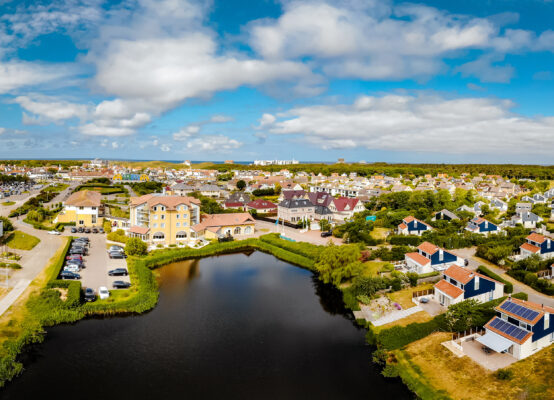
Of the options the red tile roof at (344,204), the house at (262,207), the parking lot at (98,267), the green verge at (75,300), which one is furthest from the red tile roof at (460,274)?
the house at (262,207)

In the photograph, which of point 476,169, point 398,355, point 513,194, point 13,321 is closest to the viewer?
point 398,355

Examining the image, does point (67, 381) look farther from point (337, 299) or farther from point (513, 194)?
point (513, 194)

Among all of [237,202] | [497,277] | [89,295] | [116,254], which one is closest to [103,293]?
[89,295]

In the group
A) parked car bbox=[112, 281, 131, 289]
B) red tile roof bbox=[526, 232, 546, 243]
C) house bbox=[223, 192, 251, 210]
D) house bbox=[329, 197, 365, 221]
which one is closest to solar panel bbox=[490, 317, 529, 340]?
red tile roof bbox=[526, 232, 546, 243]

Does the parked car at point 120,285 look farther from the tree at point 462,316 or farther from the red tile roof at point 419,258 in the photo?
the red tile roof at point 419,258

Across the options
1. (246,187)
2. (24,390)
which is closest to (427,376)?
(24,390)

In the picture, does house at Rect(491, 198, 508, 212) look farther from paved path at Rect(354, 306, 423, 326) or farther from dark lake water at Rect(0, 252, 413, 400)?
dark lake water at Rect(0, 252, 413, 400)
